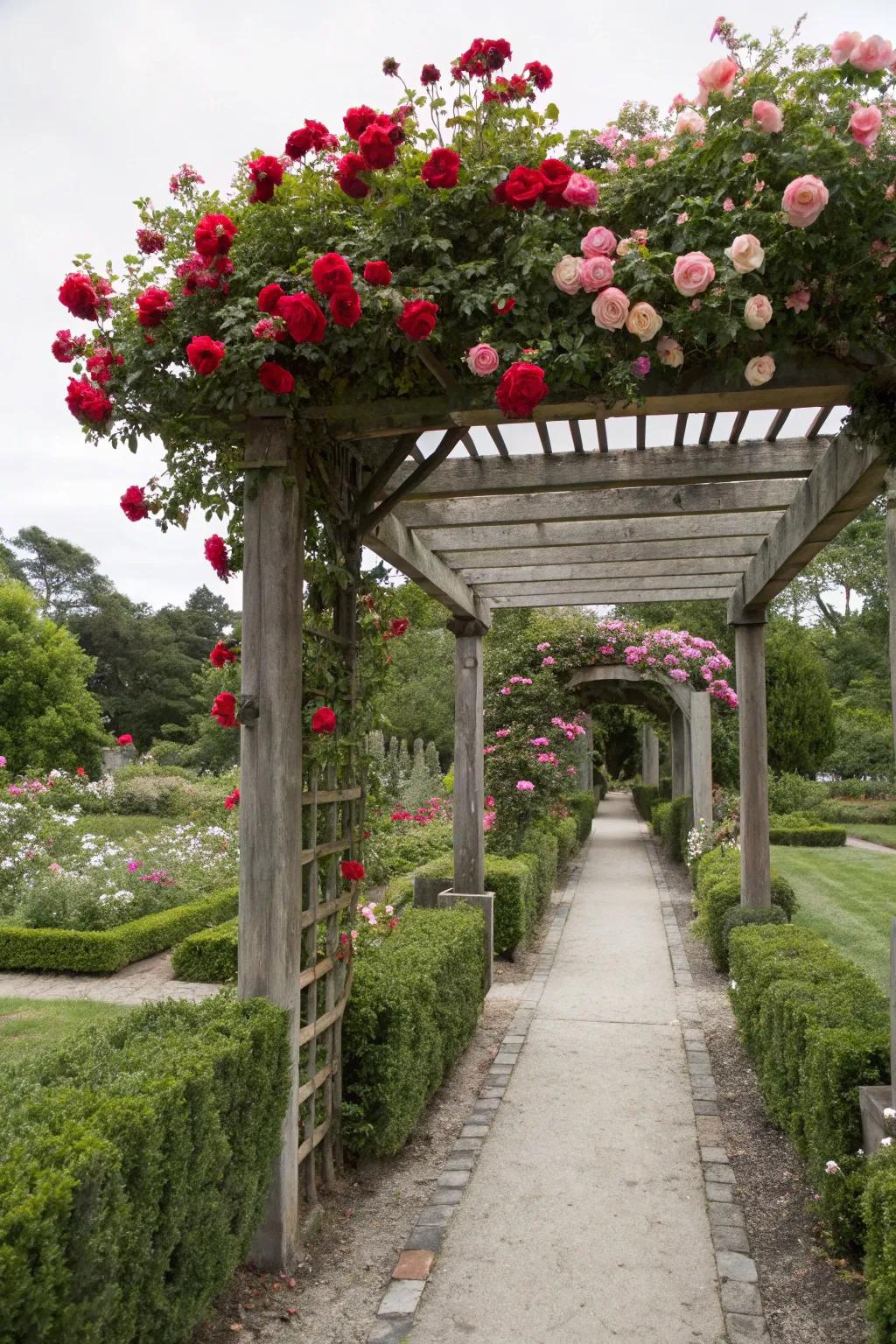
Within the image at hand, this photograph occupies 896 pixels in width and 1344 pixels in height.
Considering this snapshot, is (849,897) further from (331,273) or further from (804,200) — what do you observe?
(331,273)

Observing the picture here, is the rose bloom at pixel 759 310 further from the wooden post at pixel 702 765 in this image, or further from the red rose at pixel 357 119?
the wooden post at pixel 702 765

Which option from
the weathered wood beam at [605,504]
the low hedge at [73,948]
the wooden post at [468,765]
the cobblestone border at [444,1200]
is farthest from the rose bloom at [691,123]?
the low hedge at [73,948]

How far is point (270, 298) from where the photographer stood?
2654mm

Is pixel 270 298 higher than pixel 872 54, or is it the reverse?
pixel 872 54

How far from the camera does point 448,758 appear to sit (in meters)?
28.4

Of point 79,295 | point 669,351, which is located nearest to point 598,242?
point 669,351

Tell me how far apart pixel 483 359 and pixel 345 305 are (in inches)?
15.8

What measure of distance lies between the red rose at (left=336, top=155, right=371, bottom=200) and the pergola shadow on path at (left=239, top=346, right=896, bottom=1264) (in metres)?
0.47

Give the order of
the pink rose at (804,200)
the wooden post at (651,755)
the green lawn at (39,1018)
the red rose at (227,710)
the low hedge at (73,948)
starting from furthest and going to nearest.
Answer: the wooden post at (651,755), the low hedge at (73,948), the green lawn at (39,1018), the red rose at (227,710), the pink rose at (804,200)

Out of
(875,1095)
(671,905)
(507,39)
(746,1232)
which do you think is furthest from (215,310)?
(671,905)

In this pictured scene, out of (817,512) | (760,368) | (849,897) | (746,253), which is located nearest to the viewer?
(746,253)

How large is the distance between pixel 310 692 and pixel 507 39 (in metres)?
2.00

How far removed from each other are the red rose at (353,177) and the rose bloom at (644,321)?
831 mm

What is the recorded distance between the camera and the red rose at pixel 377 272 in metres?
2.63
